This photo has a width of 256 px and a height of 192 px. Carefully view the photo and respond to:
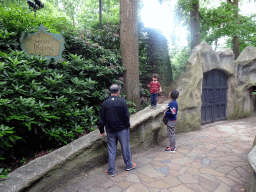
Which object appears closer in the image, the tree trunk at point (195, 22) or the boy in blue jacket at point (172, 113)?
the boy in blue jacket at point (172, 113)

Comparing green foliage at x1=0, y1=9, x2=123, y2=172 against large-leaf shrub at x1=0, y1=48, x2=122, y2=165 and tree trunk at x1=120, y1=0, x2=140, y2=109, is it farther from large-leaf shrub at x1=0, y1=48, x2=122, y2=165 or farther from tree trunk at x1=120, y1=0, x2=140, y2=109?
tree trunk at x1=120, y1=0, x2=140, y2=109

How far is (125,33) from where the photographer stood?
5512mm

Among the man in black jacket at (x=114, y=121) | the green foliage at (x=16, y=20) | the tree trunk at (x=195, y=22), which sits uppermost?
the tree trunk at (x=195, y=22)

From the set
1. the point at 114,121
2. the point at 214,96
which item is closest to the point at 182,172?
the point at 114,121

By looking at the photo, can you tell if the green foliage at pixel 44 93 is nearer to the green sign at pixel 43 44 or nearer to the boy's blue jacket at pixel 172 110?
the green sign at pixel 43 44

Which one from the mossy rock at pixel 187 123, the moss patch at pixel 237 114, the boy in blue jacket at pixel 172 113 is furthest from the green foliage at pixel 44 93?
the moss patch at pixel 237 114

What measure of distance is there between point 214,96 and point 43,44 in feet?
23.3

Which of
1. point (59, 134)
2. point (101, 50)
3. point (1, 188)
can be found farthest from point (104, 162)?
point (101, 50)

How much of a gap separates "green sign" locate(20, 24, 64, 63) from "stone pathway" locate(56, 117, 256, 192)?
2.68m

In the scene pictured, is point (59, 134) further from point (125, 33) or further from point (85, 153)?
point (125, 33)

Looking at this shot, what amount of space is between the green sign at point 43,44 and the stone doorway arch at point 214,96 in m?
5.90

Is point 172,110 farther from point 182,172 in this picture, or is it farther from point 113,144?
point 113,144

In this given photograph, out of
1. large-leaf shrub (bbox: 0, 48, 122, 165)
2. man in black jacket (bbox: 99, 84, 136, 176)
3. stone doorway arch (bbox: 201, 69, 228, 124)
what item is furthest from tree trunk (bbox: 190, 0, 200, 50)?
man in black jacket (bbox: 99, 84, 136, 176)

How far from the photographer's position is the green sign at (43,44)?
3.75m
